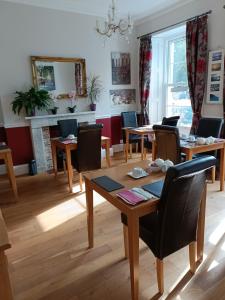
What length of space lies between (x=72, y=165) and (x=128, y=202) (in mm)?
2100

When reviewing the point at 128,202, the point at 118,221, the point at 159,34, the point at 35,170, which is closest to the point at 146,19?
the point at 159,34

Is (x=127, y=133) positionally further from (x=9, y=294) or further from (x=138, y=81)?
(x=9, y=294)

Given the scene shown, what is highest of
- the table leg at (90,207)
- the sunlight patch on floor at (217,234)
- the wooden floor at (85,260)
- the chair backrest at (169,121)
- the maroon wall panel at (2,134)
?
the chair backrest at (169,121)

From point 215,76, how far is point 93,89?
2.32 m

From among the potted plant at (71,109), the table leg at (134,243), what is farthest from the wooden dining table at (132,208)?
the potted plant at (71,109)

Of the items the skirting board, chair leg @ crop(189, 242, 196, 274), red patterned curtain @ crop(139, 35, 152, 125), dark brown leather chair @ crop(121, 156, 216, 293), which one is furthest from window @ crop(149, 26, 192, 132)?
dark brown leather chair @ crop(121, 156, 216, 293)

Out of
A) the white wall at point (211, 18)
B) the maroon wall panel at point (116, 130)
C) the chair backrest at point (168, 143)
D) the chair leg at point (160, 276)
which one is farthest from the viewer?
the maroon wall panel at point (116, 130)

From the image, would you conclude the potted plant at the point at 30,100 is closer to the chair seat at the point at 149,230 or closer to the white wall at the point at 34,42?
the white wall at the point at 34,42

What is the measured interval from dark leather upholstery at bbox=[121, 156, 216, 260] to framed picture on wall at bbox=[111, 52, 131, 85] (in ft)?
13.0

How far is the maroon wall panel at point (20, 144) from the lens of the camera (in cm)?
396

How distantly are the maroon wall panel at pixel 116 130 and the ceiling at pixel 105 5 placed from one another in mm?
2135

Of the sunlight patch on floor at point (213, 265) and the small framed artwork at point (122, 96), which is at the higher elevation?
the small framed artwork at point (122, 96)

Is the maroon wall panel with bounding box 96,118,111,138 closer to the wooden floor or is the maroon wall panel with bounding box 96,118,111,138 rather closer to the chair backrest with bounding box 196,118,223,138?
the chair backrest with bounding box 196,118,223,138

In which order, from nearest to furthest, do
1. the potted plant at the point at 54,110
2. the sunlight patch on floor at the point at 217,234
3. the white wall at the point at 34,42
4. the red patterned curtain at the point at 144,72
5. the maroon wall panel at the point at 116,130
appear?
the sunlight patch on floor at the point at 217,234 < the white wall at the point at 34,42 < the potted plant at the point at 54,110 < the red patterned curtain at the point at 144,72 < the maroon wall panel at the point at 116,130
